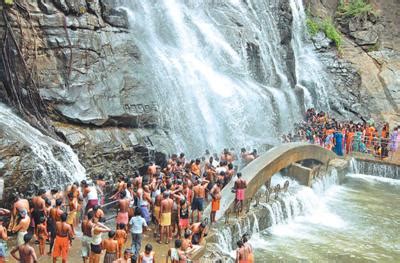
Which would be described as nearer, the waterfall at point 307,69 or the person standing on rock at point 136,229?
the person standing on rock at point 136,229

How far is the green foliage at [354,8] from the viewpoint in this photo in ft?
112

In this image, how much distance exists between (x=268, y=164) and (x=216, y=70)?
751cm

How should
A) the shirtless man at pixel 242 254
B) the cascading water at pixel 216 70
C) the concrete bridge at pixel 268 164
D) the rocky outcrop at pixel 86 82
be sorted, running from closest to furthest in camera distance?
the shirtless man at pixel 242 254 < the concrete bridge at pixel 268 164 < the rocky outcrop at pixel 86 82 < the cascading water at pixel 216 70

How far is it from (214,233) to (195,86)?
9.05 metres

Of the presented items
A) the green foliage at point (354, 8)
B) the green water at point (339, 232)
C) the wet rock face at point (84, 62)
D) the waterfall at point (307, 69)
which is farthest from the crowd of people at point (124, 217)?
the green foliage at point (354, 8)

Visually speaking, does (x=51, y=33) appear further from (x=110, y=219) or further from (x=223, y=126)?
(x=223, y=126)

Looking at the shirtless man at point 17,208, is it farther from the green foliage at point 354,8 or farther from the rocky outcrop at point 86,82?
the green foliage at point 354,8

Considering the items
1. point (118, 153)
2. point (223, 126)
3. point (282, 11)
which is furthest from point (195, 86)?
point (282, 11)

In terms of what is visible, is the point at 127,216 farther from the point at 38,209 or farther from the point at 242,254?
the point at 242,254

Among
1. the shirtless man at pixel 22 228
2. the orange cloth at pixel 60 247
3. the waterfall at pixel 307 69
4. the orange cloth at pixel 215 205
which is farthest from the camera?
the waterfall at pixel 307 69

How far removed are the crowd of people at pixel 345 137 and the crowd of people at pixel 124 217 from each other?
34.2 feet

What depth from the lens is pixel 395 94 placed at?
31.5 meters

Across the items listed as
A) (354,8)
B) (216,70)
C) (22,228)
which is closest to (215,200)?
(22,228)

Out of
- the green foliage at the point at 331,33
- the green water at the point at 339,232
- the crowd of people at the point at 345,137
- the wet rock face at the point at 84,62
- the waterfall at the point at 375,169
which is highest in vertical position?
the green foliage at the point at 331,33
